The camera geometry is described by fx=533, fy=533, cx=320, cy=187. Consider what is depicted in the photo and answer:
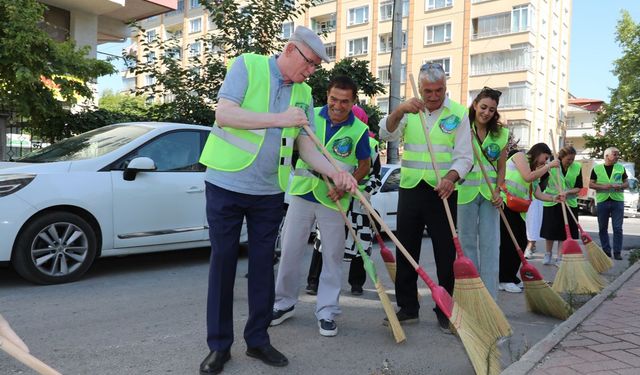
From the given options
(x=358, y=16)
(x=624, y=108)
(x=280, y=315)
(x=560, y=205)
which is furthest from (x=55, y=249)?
(x=358, y=16)

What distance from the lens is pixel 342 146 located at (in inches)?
162

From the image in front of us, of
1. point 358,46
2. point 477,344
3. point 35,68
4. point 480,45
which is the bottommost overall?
point 477,344

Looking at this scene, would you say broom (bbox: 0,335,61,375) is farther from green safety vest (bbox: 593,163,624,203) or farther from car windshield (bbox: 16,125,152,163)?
green safety vest (bbox: 593,163,624,203)

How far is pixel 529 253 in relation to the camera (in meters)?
8.23

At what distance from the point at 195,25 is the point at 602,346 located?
170ft

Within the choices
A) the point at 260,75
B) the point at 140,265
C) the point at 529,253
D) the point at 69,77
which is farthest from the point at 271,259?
the point at 69,77

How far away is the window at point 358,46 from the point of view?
3931 centimetres

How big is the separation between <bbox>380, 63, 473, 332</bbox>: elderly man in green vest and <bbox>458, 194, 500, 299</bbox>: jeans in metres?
0.40

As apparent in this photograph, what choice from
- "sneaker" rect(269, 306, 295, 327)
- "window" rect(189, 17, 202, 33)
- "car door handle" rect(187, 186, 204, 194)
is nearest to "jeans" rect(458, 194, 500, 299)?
"sneaker" rect(269, 306, 295, 327)

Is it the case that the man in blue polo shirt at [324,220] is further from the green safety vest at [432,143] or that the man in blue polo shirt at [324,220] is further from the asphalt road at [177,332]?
the green safety vest at [432,143]

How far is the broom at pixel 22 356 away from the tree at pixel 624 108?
93.3 ft

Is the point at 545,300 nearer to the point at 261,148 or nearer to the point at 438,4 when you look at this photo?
the point at 261,148

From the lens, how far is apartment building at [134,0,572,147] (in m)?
34.0

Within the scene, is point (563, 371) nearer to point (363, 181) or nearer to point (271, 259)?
point (271, 259)
